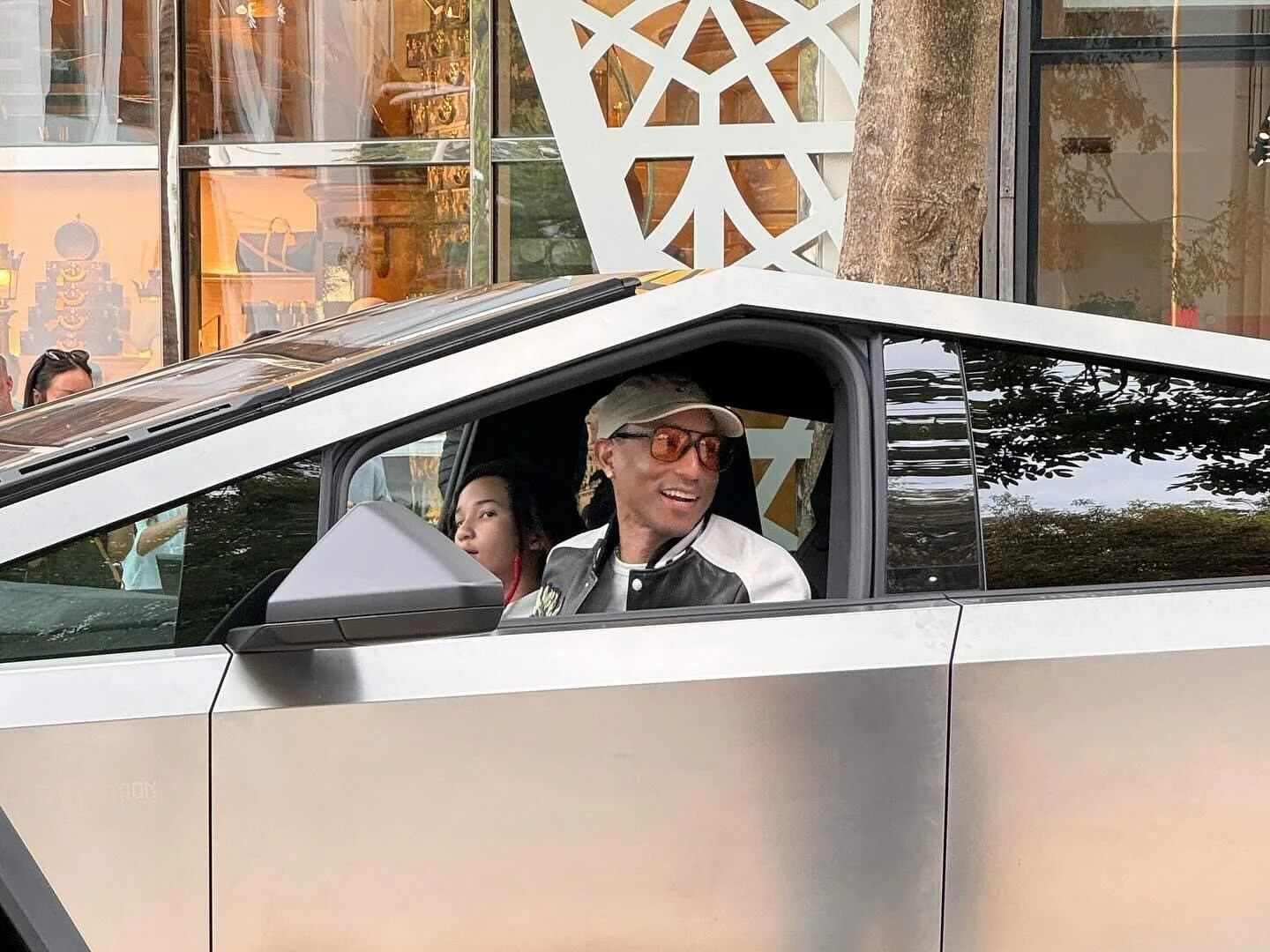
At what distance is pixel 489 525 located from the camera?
2633 mm

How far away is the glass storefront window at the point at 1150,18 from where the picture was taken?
7797 millimetres

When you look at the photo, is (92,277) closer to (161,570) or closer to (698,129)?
(698,129)

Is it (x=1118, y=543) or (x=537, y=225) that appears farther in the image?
(x=537, y=225)

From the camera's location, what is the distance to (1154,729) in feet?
5.77

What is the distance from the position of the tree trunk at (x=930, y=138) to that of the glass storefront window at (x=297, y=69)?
4.99 meters

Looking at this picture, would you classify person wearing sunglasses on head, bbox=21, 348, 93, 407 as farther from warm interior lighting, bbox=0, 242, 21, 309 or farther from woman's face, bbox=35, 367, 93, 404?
warm interior lighting, bbox=0, 242, 21, 309

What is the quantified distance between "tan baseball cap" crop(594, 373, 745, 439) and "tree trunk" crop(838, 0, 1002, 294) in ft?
5.84

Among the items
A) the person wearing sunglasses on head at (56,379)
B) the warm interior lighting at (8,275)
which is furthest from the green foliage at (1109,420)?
the warm interior lighting at (8,275)

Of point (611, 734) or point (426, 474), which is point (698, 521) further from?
point (611, 734)

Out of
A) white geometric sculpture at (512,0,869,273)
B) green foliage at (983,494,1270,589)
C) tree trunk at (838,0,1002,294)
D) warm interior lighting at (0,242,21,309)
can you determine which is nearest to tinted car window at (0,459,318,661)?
green foliage at (983,494,1270,589)

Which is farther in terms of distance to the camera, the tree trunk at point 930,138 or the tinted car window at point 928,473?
the tree trunk at point 930,138

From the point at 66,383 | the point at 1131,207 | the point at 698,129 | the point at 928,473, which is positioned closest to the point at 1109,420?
the point at 928,473

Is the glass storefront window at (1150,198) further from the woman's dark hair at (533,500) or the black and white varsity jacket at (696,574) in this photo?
the black and white varsity jacket at (696,574)

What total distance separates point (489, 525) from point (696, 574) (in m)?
0.52
